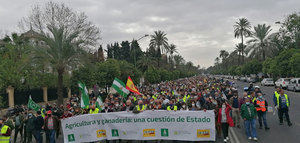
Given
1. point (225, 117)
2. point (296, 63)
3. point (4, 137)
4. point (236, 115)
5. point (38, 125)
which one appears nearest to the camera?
point (4, 137)

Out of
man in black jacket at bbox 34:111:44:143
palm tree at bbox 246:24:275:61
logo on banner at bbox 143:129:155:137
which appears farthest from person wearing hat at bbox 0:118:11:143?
palm tree at bbox 246:24:275:61

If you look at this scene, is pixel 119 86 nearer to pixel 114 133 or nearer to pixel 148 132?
pixel 114 133

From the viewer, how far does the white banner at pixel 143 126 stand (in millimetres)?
8258

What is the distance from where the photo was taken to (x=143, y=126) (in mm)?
8500

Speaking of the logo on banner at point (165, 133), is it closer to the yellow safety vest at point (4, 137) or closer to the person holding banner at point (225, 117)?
the person holding banner at point (225, 117)

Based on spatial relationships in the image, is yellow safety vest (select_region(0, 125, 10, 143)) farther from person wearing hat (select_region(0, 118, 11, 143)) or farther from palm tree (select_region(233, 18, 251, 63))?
palm tree (select_region(233, 18, 251, 63))

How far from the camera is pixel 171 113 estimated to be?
842 centimetres

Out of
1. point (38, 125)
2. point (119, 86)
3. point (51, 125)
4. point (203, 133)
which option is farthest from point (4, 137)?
point (203, 133)

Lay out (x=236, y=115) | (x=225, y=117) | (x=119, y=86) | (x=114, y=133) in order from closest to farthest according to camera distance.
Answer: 1. (x=225, y=117)
2. (x=114, y=133)
3. (x=236, y=115)
4. (x=119, y=86)

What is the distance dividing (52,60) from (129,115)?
12080mm

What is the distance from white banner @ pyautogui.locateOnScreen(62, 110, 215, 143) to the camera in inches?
325

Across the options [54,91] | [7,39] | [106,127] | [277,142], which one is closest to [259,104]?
[277,142]

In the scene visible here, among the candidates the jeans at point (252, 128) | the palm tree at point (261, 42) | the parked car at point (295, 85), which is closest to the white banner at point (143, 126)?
the jeans at point (252, 128)

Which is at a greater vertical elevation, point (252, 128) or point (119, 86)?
point (119, 86)
